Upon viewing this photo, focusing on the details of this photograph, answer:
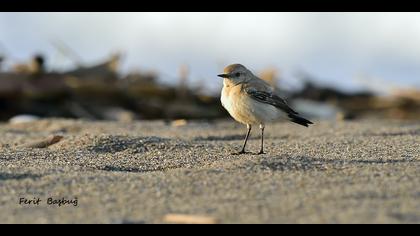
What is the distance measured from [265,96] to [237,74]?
1.19 feet

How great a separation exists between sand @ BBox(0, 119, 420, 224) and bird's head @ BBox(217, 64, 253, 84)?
0.59 meters

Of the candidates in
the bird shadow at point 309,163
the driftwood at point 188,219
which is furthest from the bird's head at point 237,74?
the driftwood at point 188,219

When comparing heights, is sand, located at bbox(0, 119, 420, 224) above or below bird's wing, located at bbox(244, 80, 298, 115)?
below

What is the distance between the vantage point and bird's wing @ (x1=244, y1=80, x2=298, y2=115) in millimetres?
6352

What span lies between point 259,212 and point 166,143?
2.73m

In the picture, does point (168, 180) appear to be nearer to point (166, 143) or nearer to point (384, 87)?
point (166, 143)

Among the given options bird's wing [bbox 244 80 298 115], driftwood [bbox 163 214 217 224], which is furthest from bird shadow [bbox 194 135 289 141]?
driftwood [bbox 163 214 217 224]

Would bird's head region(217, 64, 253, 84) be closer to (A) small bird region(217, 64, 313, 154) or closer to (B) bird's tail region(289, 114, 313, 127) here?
(A) small bird region(217, 64, 313, 154)

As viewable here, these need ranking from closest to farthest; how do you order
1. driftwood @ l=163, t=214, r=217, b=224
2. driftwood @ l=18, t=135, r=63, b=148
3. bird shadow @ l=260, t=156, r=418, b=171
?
driftwood @ l=163, t=214, r=217, b=224 → bird shadow @ l=260, t=156, r=418, b=171 → driftwood @ l=18, t=135, r=63, b=148

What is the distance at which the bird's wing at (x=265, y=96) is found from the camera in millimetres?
6352

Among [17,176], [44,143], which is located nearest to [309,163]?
[17,176]

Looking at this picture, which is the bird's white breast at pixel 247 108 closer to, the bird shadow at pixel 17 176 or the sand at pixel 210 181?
the sand at pixel 210 181

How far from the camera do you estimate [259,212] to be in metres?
3.66

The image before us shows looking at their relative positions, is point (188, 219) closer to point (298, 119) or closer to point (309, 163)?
point (309, 163)
